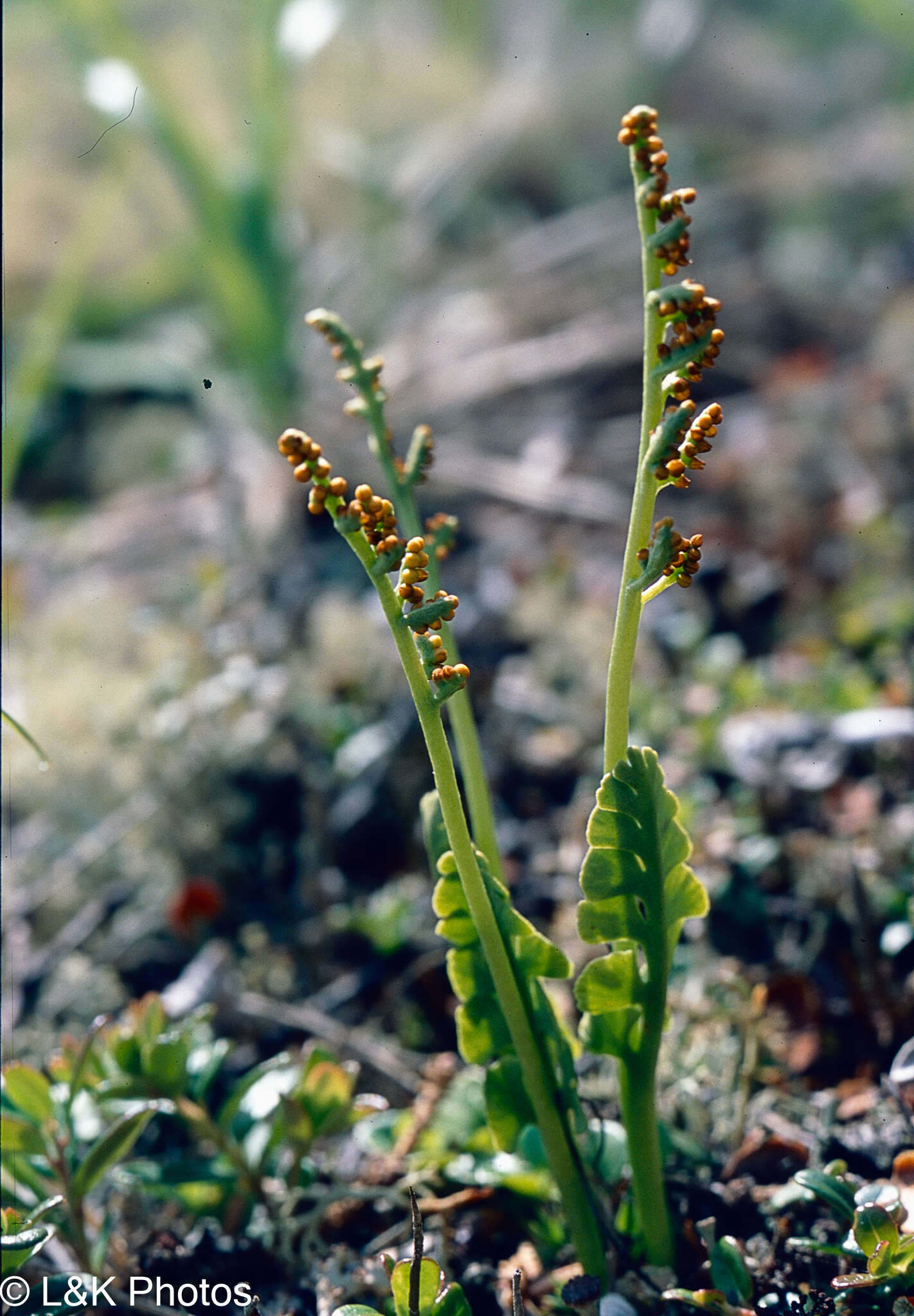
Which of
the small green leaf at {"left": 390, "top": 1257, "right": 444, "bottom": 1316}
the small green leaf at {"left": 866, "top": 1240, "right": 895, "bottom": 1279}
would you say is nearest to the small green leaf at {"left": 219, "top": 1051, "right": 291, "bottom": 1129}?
the small green leaf at {"left": 390, "top": 1257, "right": 444, "bottom": 1316}

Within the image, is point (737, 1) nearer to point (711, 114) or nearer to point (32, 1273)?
point (711, 114)

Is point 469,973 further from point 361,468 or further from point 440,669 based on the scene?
point 361,468

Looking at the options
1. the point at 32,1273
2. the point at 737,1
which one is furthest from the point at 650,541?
the point at 737,1

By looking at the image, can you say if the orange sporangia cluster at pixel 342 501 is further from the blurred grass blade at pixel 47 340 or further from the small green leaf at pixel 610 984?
the blurred grass blade at pixel 47 340

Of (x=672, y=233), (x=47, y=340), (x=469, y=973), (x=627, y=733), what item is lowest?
(x=469, y=973)

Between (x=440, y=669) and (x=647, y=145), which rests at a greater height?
(x=647, y=145)

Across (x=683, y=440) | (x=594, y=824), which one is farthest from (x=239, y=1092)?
(x=683, y=440)

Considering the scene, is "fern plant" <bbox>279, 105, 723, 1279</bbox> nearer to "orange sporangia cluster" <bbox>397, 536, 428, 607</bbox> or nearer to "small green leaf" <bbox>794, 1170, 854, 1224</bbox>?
"orange sporangia cluster" <bbox>397, 536, 428, 607</bbox>
